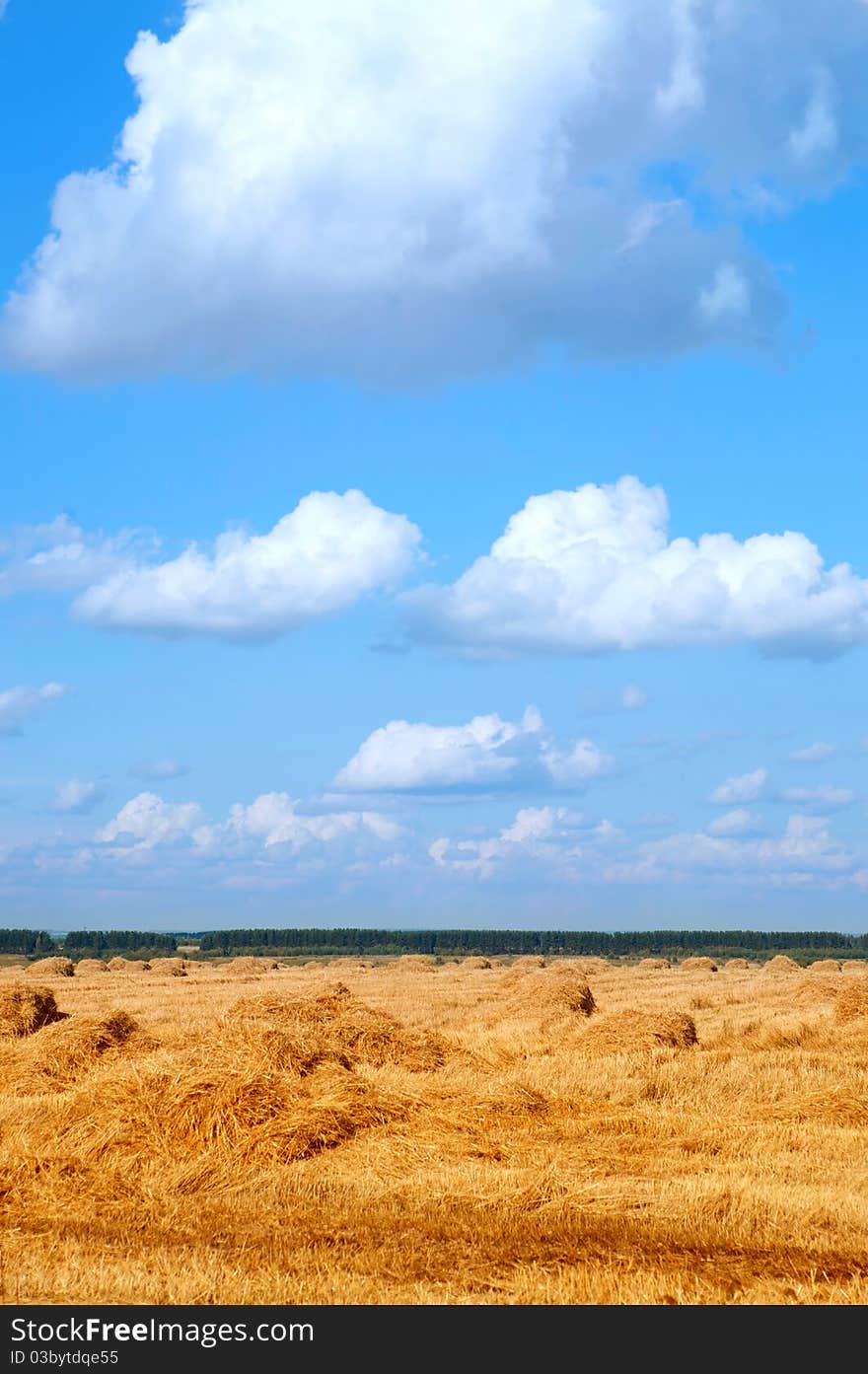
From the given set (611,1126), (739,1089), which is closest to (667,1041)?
(739,1089)

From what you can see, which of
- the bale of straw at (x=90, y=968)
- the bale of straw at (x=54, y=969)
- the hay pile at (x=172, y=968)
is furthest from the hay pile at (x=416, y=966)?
the bale of straw at (x=54, y=969)

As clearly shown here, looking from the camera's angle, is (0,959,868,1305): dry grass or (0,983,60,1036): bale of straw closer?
(0,959,868,1305): dry grass

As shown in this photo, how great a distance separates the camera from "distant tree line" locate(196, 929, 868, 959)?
15375cm

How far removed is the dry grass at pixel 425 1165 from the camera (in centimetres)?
965

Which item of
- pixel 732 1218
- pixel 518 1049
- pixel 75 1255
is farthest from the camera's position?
pixel 518 1049

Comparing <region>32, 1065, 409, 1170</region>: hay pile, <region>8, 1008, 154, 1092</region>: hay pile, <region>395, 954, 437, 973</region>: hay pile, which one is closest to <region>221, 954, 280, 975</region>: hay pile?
<region>395, 954, 437, 973</region>: hay pile

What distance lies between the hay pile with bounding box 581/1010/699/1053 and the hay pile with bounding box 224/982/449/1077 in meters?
3.35

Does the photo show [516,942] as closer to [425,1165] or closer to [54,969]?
[54,969]

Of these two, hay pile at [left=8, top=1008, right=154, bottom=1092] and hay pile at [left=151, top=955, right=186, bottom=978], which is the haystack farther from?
hay pile at [left=151, top=955, right=186, bottom=978]

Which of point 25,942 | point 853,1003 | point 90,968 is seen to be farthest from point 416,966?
point 25,942

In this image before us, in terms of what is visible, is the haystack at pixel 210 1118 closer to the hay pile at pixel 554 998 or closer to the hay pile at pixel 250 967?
the hay pile at pixel 554 998

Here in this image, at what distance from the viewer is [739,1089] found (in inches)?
754
